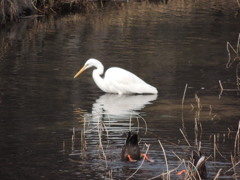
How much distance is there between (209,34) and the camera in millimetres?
24062

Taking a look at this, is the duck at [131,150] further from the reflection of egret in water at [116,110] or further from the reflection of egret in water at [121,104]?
the reflection of egret in water at [121,104]


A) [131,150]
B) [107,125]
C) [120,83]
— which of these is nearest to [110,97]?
[120,83]

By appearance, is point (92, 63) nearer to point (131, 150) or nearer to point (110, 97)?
point (110, 97)

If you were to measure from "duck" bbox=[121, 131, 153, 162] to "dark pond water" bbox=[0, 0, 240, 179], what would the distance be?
0.10 metres

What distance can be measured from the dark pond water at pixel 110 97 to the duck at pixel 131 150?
0.10 metres

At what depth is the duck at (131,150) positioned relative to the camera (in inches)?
388

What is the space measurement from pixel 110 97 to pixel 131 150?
5612 millimetres

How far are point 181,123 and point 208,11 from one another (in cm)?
1777

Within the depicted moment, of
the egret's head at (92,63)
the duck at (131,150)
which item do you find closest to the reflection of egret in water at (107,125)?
the duck at (131,150)

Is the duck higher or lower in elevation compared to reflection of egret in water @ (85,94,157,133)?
higher

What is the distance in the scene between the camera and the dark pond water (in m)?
10.3

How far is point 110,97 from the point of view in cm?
1548

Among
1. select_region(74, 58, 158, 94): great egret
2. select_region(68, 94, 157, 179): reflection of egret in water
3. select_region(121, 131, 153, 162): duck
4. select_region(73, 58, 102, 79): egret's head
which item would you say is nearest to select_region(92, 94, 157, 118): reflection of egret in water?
select_region(68, 94, 157, 179): reflection of egret in water

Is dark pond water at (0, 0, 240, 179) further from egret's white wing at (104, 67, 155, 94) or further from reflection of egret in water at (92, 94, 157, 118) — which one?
egret's white wing at (104, 67, 155, 94)
